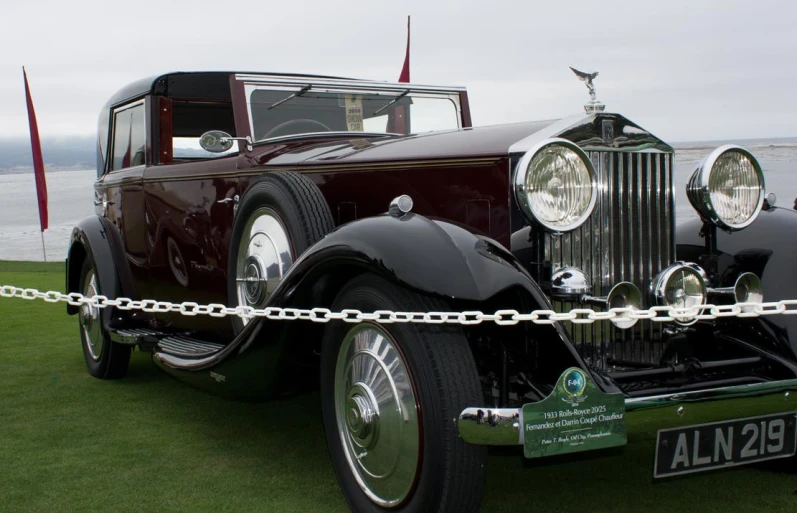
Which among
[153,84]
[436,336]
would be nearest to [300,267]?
[436,336]

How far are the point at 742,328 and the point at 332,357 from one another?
5.23ft

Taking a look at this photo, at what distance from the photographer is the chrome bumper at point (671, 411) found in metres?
2.29

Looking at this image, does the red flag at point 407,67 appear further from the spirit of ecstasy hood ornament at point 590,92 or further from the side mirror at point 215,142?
the spirit of ecstasy hood ornament at point 590,92

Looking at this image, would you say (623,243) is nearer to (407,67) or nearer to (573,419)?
(573,419)

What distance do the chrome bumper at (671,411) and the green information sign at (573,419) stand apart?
1.4 inches

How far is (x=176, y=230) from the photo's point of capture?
180 inches

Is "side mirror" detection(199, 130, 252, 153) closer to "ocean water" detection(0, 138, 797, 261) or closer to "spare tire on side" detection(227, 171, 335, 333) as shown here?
"spare tire on side" detection(227, 171, 335, 333)

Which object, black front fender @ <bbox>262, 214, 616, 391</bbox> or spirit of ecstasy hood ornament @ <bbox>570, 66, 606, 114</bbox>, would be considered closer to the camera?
black front fender @ <bbox>262, 214, 616, 391</bbox>

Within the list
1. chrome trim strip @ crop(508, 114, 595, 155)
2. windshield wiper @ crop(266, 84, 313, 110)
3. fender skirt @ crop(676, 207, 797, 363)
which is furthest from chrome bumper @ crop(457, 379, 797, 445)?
windshield wiper @ crop(266, 84, 313, 110)

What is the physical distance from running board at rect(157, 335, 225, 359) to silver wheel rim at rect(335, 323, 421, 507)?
865 millimetres

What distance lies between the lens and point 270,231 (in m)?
3.53

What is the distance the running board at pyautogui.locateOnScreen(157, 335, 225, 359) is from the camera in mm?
3696

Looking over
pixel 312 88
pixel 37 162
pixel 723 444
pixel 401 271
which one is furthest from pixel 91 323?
pixel 37 162

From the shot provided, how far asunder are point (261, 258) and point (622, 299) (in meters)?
1.54
